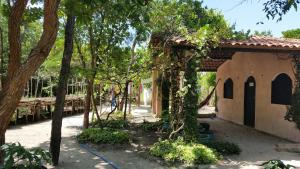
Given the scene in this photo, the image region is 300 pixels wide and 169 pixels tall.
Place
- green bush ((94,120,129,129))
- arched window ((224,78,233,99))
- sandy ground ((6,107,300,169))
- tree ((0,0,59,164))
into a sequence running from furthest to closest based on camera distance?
arched window ((224,78,233,99)), green bush ((94,120,129,129)), sandy ground ((6,107,300,169)), tree ((0,0,59,164))

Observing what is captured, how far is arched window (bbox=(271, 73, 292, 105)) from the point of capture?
12.6 meters

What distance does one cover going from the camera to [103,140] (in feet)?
37.1

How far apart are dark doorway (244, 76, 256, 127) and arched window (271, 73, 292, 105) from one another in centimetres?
162

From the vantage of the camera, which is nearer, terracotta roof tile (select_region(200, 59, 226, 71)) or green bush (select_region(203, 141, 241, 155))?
green bush (select_region(203, 141, 241, 155))

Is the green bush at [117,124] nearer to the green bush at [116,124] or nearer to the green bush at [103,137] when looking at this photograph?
the green bush at [116,124]

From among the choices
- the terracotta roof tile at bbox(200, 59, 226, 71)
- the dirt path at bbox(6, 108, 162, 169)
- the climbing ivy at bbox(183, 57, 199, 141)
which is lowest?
the dirt path at bbox(6, 108, 162, 169)

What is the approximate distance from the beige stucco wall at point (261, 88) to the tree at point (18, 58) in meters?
9.20

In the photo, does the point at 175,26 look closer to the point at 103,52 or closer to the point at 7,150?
the point at 103,52

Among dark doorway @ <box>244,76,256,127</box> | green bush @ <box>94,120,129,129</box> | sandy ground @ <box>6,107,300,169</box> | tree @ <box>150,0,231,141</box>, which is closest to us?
sandy ground @ <box>6,107,300,169</box>

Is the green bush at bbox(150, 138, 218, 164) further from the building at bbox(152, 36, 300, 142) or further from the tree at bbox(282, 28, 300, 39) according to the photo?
the tree at bbox(282, 28, 300, 39)

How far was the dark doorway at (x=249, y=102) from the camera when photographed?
49.9 ft

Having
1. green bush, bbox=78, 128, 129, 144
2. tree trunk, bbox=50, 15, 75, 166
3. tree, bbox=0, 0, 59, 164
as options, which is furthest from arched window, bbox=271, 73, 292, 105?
tree, bbox=0, 0, 59, 164

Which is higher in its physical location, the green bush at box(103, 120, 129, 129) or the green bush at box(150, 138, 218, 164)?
the green bush at box(103, 120, 129, 129)

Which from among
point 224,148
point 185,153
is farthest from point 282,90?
point 185,153
